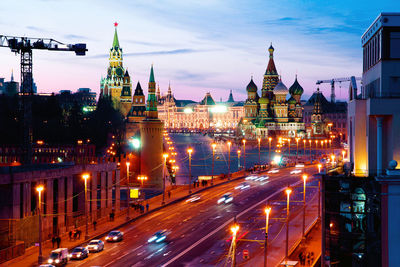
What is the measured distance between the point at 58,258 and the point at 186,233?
40.7ft

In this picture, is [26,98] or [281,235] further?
[26,98]

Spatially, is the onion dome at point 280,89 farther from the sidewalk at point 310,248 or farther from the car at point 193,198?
the sidewalk at point 310,248

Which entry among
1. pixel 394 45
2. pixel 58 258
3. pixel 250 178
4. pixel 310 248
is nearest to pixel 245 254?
pixel 310 248

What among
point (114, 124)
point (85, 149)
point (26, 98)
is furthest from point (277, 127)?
point (26, 98)

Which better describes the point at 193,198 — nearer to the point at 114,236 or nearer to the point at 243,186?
the point at 243,186

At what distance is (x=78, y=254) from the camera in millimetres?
37719

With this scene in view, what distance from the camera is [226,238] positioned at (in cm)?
4450

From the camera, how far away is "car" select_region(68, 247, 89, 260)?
37.7m

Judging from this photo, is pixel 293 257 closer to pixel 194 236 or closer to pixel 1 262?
pixel 194 236

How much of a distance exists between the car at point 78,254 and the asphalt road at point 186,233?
0.41 meters

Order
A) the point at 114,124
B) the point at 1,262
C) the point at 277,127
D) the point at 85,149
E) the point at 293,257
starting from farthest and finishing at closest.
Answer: the point at 277,127, the point at 114,124, the point at 85,149, the point at 293,257, the point at 1,262

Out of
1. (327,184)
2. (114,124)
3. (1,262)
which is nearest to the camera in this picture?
(327,184)

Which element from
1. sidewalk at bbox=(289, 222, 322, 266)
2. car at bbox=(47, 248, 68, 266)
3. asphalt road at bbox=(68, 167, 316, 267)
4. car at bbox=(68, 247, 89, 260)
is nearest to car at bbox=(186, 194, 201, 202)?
asphalt road at bbox=(68, 167, 316, 267)

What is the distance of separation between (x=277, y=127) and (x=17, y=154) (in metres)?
135
